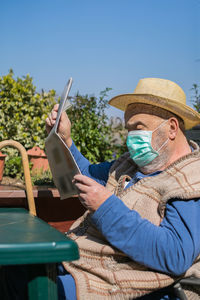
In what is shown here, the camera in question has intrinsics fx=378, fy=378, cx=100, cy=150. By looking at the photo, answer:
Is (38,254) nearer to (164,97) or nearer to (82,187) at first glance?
(82,187)

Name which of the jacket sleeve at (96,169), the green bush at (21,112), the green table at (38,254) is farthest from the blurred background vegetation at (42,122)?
the green table at (38,254)

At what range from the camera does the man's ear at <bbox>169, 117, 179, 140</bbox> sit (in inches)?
81.7

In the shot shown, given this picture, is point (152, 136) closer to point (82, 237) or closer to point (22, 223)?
point (82, 237)

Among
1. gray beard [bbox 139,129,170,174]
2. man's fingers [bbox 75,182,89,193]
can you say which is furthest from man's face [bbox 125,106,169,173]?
man's fingers [bbox 75,182,89,193]

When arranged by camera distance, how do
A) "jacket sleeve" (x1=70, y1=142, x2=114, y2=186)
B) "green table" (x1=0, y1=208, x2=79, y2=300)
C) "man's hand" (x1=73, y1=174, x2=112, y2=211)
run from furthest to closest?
"jacket sleeve" (x1=70, y1=142, x2=114, y2=186), "man's hand" (x1=73, y1=174, x2=112, y2=211), "green table" (x1=0, y1=208, x2=79, y2=300)

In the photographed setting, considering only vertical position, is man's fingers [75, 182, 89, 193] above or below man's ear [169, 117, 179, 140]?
below

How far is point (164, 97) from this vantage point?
80.2 inches

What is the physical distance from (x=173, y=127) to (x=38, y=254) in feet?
4.08

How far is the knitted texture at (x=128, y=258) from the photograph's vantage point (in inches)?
65.7

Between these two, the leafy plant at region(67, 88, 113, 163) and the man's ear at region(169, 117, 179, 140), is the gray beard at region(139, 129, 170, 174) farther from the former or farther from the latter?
the leafy plant at region(67, 88, 113, 163)

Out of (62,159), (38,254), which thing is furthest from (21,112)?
(38,254)

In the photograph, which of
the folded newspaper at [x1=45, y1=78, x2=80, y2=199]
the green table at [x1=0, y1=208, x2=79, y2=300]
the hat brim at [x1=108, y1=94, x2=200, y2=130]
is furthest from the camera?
the hat brim at [x1=108, y1=94, x2=200, y2=130]

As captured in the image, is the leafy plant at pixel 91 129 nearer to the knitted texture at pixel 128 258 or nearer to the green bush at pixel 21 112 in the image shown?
the green bush at pixel 21 112

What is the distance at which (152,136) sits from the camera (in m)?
2.08
